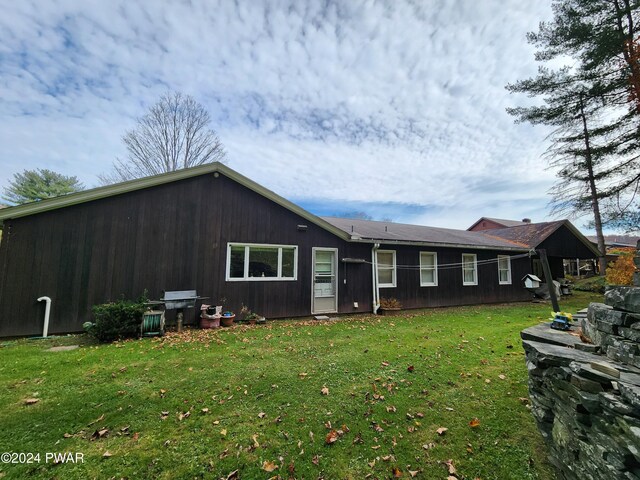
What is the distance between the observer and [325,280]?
1016 cm

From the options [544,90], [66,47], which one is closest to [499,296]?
[544,90]

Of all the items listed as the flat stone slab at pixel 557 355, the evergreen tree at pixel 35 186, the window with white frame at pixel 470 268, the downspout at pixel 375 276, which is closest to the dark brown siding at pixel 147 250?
the downspout at pixel 375 276

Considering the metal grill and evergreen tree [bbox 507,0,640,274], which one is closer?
the metal grill

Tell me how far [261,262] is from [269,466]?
7092 mm

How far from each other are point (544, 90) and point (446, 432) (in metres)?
16.8

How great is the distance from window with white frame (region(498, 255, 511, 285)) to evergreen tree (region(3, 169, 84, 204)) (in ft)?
106

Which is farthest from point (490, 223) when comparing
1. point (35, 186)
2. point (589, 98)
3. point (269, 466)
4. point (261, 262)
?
point (35, 186)

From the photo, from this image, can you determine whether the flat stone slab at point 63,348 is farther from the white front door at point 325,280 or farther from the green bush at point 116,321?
the white front door at point 325,280

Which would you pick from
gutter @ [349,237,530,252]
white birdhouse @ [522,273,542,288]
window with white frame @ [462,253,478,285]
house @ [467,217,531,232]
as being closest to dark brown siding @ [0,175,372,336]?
gutter @ [349,237,530,252]

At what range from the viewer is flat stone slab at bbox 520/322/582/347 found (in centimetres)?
297

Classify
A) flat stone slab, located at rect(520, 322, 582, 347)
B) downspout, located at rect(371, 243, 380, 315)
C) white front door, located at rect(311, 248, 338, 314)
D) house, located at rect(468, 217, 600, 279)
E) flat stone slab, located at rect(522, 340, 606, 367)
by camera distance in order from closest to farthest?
flat stone slab, located at rect(522, 340, 606, 367), flat stone slab, located at rect(520, 322, 582, 347), white front door, located at rect(311, 248, 338, 314), downspout, located at rect(371, 243, 380, 315), house, located at rect(468, 217, 600, 279)

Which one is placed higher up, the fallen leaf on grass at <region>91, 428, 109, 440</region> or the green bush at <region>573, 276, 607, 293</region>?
the green bush at <region>573, 276, 607, 293</region>

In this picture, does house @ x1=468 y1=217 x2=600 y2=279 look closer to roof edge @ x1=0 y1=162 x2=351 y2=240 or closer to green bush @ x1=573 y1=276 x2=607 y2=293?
green bush @ x1=573 y1=276 x2=607 y2=293

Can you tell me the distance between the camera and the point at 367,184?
2002 cm
